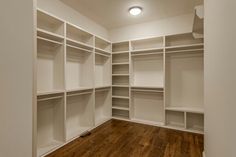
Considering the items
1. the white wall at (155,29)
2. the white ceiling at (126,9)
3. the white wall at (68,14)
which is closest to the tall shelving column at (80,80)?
the white wall at (68,14)

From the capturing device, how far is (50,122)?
2.53 metres

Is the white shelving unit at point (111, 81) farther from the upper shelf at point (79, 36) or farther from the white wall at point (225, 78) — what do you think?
the white wall at point (225, 78)

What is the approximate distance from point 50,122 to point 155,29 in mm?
3303

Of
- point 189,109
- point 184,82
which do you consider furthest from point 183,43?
point 189,109

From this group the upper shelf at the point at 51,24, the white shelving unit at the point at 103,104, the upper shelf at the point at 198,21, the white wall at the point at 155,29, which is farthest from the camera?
the white shelving unit at the point at 103,104

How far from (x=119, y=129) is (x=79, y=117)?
1003 mm

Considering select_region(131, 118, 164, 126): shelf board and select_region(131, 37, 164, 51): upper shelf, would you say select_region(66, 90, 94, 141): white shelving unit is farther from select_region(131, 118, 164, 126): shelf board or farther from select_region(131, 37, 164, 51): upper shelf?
select_region(131, 37, 164, 51): upper shelf

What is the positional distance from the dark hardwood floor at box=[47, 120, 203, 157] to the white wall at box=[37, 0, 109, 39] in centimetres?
250

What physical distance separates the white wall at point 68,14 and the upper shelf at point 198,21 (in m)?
2.42

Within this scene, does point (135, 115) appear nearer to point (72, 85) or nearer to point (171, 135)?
point (171, 135)

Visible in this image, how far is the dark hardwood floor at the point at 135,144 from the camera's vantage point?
2152mm

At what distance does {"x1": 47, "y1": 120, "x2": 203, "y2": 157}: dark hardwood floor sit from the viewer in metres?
2.15

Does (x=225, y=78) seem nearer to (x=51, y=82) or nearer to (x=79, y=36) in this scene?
(x=51, y=82)

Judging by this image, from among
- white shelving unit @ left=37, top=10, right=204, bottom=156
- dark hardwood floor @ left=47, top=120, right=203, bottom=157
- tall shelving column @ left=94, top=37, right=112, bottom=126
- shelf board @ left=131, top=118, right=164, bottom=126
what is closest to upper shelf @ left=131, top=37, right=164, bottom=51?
white shelving unit @ left=37, top=10, right=204, bottom=156
